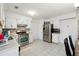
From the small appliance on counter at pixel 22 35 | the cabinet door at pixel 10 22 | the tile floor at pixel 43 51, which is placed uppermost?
the cabinet door at pixel 10 22

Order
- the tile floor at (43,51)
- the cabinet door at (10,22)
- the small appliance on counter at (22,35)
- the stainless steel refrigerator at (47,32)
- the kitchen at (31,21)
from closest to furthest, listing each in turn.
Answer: the kitchen at (31,21)
the tile floor at (43,51)
the cabinet door at (10,22)
the small appliance on counter at (22,35)
the stainless steel refrigerator at (47,32)

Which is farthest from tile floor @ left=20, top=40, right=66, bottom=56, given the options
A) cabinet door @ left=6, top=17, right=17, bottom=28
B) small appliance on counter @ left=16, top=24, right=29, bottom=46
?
cabinet door @ left=6, top=17, right=17, bottom=28

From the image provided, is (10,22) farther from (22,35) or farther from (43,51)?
(43,51)

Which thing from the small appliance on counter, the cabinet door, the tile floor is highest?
the cabinet door

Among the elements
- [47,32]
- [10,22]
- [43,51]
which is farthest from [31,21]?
[43,51]

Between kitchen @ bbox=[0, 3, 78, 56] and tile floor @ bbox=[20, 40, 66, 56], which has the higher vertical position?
kitchen @ bbox=[0, 3, 78, 56]

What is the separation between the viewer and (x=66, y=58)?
2.09 ft

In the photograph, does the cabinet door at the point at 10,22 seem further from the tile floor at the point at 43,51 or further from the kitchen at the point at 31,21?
the tile floor at the point at 43,51

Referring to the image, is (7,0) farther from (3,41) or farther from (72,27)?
(72,27)

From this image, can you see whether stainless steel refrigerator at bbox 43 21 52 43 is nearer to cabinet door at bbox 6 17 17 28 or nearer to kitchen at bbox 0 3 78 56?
kitchen at bbox 0 3 78 56

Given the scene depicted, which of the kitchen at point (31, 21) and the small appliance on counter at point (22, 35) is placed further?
the small appliance on counter at point (22, 35)

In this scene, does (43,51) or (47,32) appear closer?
(43,51)

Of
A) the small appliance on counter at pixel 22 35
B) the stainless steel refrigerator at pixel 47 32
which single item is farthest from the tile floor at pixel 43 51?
the stainless steel refrigerator at pixel 47 32

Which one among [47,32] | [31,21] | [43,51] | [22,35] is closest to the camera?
[43,51]
